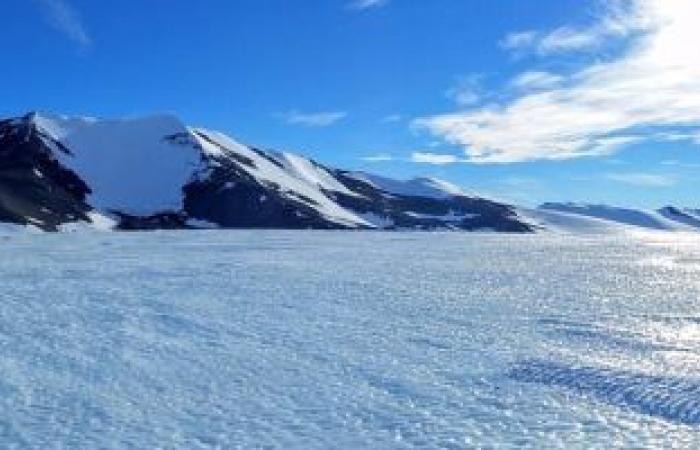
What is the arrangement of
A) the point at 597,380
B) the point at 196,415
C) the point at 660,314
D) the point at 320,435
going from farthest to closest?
the point at 660,314 → the point at 597,380 → the point at 196,415 → the point at 320,435

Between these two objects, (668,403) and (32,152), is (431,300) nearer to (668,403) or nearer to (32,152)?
(668,403)

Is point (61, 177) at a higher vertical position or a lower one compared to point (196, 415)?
higher

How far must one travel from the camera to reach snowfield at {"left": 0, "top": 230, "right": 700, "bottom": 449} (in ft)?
53.8

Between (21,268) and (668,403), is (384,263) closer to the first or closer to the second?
(21,268)

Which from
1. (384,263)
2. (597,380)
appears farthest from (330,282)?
(597,380)

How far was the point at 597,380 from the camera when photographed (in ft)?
69.1

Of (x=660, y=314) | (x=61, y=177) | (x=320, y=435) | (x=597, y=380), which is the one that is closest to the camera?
(x=320, y=435)

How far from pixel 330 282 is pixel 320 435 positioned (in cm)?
2691

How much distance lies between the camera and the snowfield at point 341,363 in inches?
645

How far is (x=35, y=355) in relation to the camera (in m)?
22.4

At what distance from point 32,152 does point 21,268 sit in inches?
5776

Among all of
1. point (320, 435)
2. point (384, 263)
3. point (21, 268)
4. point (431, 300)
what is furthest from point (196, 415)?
point (384, 263)

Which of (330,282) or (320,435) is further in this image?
(330,282)

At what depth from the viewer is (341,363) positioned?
2244 cm
